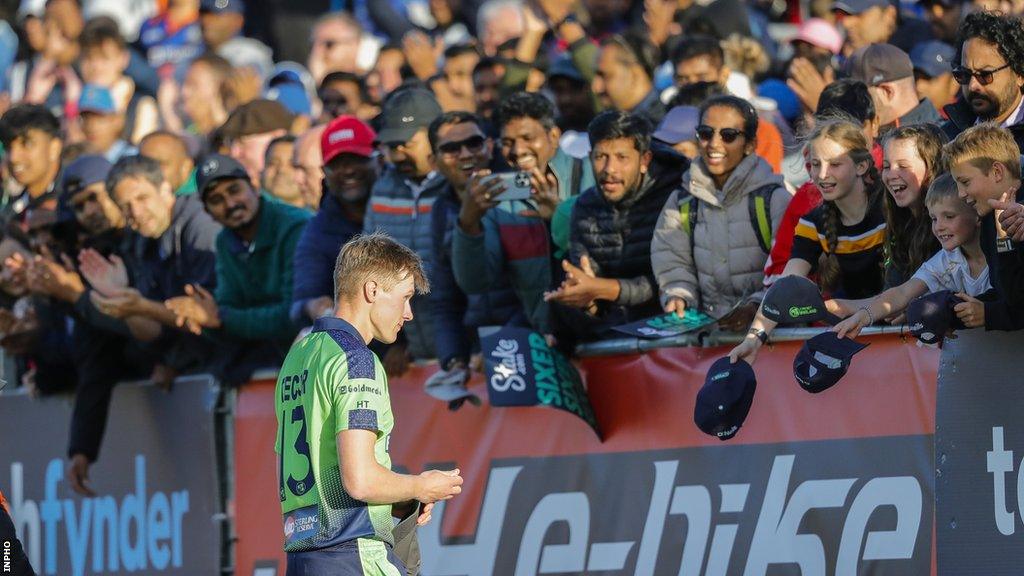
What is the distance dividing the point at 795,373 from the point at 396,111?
3651 millimetres

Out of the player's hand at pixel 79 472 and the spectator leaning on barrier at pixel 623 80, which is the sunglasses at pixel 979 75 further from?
the player's hand at pixel 79 472

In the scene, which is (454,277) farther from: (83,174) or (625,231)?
(83,174)

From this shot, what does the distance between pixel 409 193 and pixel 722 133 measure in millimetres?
2183

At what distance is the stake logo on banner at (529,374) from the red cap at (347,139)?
1964mm

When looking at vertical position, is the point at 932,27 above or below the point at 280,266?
above

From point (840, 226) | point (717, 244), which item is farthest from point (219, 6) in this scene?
point (840, 226)

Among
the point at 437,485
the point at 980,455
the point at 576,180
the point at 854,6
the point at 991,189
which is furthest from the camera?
the point at 854,6

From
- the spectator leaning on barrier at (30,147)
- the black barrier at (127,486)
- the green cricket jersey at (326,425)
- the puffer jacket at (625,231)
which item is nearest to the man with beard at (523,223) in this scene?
the puffer jacket at (625,231)

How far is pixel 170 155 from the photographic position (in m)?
12.9

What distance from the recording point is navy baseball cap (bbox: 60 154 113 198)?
11930 millimetres

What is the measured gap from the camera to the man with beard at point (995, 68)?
7559mm

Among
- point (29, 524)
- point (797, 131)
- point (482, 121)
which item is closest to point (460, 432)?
point (482, 121)

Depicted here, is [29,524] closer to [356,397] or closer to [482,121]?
[482,121]

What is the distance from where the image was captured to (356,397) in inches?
251
